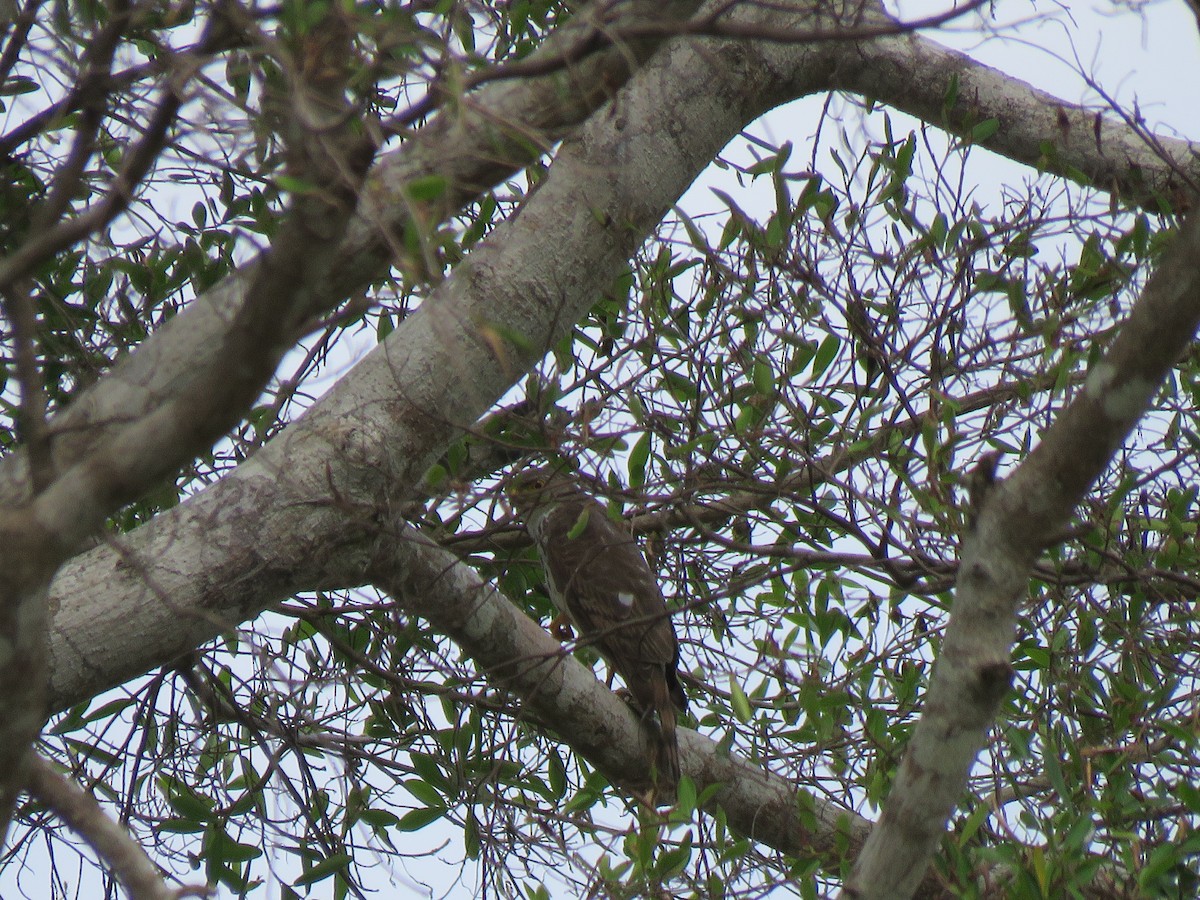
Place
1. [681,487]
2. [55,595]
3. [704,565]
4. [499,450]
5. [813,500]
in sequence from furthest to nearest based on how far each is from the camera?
[704,565]
[499,450]
[681,487]
[813,500]
[55,595]

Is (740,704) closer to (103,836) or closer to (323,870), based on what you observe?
(323,870)

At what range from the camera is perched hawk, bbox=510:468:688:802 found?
13.2 feet

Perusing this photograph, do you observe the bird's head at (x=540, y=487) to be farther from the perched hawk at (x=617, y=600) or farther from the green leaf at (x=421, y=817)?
the green leaf at (x=421, y=817)

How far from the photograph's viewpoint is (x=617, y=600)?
16.0 feet

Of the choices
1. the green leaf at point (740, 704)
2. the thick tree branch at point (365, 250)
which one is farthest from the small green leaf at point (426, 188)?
the green leaf at point (740, 704)

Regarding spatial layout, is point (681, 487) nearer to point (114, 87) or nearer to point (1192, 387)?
point (1192, 387)

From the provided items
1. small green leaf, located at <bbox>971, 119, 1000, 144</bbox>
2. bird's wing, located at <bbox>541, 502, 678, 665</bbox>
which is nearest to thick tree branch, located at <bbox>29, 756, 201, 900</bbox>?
bird's wing, located at <bbox>541, 502, 678, 665</bbox>

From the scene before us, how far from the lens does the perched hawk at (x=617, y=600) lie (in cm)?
402

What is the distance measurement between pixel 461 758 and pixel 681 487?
3.50ft

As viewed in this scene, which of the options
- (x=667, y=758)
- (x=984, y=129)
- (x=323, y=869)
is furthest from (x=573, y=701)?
(x=984, y=129)

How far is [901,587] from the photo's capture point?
Result: 2916mm

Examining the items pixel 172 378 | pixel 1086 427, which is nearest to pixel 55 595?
pixel 172 378

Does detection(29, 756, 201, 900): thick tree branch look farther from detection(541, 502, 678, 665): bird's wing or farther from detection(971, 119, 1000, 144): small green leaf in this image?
detection(971, 119, 1000, 144): small green leaf

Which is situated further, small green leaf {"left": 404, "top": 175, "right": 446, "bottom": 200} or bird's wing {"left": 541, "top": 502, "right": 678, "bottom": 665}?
bird's wing {"left": 541, "top": 502, "right": 678, "bottom": 665}
